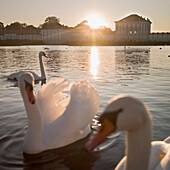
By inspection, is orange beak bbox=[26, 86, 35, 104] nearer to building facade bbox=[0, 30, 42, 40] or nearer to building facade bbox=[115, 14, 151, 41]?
building facade bbox=[0, 30, 42, 40]

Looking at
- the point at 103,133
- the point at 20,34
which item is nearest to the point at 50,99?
the point at 103,133

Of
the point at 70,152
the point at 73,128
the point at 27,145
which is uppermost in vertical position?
the point at 73,128

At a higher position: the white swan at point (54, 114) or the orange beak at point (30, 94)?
the orange beak at point (30, 94)

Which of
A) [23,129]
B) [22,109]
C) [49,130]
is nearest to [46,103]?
[49,130]

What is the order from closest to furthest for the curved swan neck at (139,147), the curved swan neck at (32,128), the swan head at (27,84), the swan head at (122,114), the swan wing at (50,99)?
the swan head at (122,114)
the curved swan neck at (139,147)
the swan head at (27,84)
the curved swan neck at (32,128)
the swan wing at (50,99)

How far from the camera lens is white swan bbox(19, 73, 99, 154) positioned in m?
4.06

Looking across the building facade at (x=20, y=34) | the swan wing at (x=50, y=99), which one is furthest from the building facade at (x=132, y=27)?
the swan wing at (x=50, y=99)

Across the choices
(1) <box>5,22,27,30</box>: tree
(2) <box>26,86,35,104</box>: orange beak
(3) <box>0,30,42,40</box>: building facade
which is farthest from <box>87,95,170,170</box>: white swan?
(1) <box>5,22,27,30</box>: tree

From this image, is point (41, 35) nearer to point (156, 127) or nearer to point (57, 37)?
point (57, 37)

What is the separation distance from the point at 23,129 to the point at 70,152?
5.90 feet

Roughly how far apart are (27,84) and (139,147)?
247cm

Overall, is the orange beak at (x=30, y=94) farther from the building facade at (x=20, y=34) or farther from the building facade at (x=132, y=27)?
the building facade at (x=132, y=27)

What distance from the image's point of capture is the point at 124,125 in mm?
1942

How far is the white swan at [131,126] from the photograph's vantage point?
1.92 m
